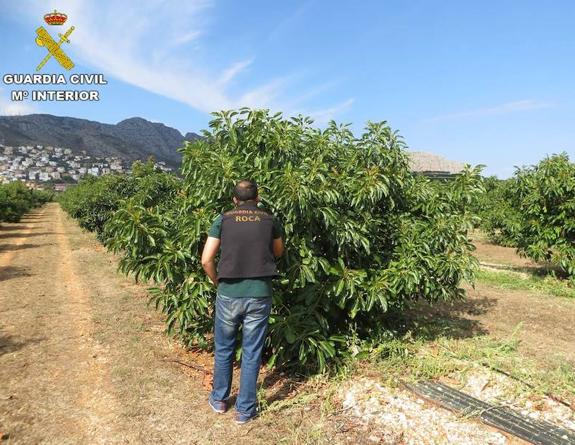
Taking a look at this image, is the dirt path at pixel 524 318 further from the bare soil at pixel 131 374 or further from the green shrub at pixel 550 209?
the green shrub at pixel 550 209

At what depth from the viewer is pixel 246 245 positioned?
13.0ft

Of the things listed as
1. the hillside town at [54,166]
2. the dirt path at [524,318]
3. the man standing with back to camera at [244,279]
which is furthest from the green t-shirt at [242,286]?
the hillside town at [54,166]

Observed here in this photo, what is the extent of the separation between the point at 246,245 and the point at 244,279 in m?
0.33

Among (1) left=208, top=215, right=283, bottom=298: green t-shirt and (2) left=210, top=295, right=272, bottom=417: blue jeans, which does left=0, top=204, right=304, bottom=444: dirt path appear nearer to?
(2) left=210, top=295, right=272, bottom=417: blue jeans

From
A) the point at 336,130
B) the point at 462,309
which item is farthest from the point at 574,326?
the point at 336,130

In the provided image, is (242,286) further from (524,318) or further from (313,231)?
(524,318)

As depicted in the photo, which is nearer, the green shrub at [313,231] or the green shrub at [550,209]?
the green shrub at [313,231]

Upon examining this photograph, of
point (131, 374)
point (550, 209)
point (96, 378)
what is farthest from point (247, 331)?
point (550, 209)

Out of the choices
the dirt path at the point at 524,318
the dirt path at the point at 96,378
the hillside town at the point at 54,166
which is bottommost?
the dirt path at the point at 96,378

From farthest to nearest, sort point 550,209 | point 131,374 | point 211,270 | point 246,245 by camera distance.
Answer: point 550,209 < point 131,374 < point 211,270 < point 246,245

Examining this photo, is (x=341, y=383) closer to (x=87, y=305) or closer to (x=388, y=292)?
(x=388, y=292)

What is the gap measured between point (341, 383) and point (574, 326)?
5562mm

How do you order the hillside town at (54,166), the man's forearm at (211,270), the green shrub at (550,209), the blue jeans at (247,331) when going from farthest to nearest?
the hillside town at (54,166) → the green shrub at (550,209) → the man's forearm at (211,270) → the blue jeans at (247,331)

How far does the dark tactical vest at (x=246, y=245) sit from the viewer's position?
13.0ft
